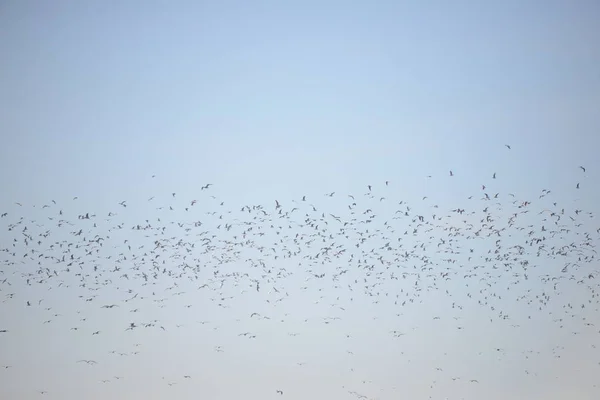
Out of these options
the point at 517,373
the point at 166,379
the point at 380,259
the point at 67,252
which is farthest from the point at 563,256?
the point at 67,252

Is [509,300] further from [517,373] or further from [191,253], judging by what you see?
[191,253]

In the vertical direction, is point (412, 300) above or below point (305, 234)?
below

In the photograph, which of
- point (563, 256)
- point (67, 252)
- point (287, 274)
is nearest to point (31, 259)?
point (67, 252)

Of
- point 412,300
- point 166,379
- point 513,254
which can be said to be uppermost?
point 513,254

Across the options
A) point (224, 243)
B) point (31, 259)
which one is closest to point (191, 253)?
point (224, 243)

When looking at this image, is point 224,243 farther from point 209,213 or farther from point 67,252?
point 67,252

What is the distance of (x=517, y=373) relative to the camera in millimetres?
9562

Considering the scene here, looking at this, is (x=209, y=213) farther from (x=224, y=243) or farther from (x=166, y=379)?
(x=166, y=379)

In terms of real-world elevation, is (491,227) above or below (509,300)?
above

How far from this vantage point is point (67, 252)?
9.71 meters

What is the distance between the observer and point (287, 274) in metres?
9.71

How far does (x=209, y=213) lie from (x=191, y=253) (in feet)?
1.83

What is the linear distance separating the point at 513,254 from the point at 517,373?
4.91ft

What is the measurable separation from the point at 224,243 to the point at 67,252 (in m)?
2.00
